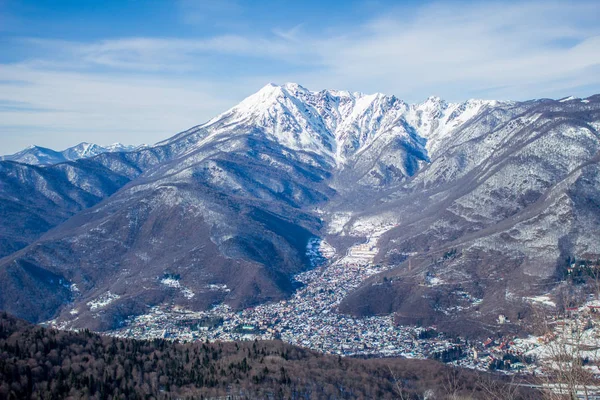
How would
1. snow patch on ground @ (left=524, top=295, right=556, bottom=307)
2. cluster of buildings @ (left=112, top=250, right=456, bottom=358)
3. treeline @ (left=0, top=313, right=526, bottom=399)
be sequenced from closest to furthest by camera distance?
1. treeline @ (left=0, top=313, right=526, bottom=399)
2. snow patch on ground @ (left=524, top=295, right=556, bottom=307)
3. cluster of buildings @ (left=112, top=250, right=456, bottom=358)

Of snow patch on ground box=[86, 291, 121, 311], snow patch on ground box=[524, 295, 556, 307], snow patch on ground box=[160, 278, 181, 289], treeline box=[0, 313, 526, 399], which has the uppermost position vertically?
treeline box=[0, 313, 526, 399]

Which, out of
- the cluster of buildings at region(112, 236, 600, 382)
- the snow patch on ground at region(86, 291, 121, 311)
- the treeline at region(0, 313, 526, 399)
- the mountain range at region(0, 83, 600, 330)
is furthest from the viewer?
the snow patch on ground at region(86, 291, 121, 311)

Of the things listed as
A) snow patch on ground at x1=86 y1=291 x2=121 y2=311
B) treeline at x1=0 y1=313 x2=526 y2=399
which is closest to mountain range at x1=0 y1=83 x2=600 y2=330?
snow patch on ground at x1=86 y1=291 x2=121 y2=311

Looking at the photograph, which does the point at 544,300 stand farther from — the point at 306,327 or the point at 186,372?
the point at 186,372

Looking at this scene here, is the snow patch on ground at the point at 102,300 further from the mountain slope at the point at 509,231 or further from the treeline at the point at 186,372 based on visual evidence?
the treeline at the point at 186,372

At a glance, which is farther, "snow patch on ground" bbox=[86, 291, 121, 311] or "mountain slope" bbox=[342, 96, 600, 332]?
"snow patch on ground" bbox=[86, 291, 121, 311]

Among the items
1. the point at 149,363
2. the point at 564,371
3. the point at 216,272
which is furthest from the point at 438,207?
the point at 564,371

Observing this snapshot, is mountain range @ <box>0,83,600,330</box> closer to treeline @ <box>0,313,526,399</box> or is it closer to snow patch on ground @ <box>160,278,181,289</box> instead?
snow patch on ground @ <box>160,278,181,289</box>

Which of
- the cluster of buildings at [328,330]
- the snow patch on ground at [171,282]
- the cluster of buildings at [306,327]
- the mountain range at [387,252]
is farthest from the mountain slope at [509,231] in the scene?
the snow patch on ground at [171,282]

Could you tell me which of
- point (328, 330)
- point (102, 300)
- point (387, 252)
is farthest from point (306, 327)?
point (387, 252)
